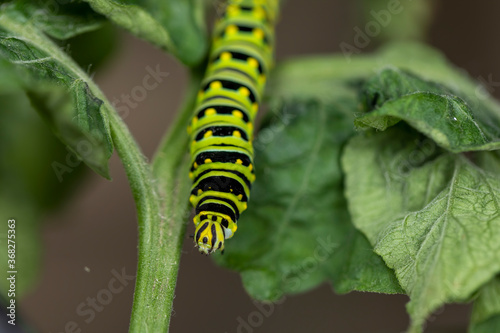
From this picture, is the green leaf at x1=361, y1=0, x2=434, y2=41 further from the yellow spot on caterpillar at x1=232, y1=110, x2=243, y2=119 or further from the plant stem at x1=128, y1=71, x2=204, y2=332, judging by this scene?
the plant stem at x1=128, y1=71, x2=204, y2=332

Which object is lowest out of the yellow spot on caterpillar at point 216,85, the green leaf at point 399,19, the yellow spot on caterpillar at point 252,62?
the yellow spot on caterpillar at point 216,85

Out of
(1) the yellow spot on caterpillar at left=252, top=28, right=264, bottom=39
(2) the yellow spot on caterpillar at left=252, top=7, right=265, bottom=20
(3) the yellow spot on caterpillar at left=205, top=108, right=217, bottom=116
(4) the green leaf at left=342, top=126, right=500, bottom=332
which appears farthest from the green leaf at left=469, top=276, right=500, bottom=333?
(2) the yellow spot on caterpillar at left=252, top=7, right=265, bottom=20

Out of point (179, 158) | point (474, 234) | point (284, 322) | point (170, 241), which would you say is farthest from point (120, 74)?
point (474, 234)

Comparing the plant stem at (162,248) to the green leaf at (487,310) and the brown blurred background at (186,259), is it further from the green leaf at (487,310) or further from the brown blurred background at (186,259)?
the brown blurred background at (186,259)

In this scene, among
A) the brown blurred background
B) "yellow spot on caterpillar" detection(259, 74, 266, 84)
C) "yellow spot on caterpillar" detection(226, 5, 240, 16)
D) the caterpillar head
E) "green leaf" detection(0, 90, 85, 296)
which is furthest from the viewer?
the brown blurred background

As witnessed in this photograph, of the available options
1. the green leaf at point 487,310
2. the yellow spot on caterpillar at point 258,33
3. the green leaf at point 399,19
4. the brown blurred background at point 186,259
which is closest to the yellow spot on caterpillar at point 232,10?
the yellow spot on caterpillar at point 258,33

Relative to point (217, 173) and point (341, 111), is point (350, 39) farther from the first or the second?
point (217, 173)

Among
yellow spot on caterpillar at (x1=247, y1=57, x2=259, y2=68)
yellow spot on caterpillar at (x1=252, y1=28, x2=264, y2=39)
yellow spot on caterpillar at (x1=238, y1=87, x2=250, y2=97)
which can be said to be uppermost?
yellow spot on caterpillar at (x1=252, y1=28, x2=264, y2=39)
